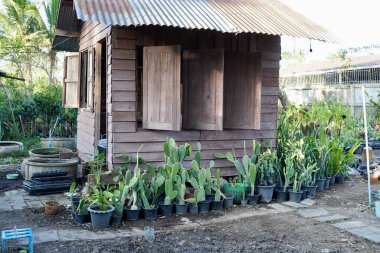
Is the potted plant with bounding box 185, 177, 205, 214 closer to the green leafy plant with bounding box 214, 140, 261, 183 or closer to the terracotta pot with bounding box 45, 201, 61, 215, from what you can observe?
the green leafy plant with bounding box 214, 140, 261, 183

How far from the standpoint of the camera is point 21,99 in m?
13.3

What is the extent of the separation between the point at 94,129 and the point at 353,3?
71.8 feet

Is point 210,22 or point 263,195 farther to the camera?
point 263,195

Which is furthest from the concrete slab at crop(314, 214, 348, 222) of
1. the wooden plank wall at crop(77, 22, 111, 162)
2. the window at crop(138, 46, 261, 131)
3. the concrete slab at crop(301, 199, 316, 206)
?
the wooden plank wall at crop(77, 22, 111, 162)

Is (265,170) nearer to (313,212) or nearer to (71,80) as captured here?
(313,212)

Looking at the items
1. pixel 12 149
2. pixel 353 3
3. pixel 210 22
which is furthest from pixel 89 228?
pixel 353 3

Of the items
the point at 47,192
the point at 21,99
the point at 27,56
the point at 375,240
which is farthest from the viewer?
the point at 27,56

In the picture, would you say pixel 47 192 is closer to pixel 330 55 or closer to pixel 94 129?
pixel 94 129

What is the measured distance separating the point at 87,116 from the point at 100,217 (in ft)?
11.6

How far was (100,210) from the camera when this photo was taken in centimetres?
514

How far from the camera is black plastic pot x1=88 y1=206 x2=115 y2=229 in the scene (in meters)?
5.03

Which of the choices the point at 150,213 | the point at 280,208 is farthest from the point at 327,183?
the point at 150,213

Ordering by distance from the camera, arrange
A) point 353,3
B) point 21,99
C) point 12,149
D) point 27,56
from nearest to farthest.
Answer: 1. point 12,149
2. point 21,99
3. point 27,56
4. point 353,3

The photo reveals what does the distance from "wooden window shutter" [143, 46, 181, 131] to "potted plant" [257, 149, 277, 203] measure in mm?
1580
